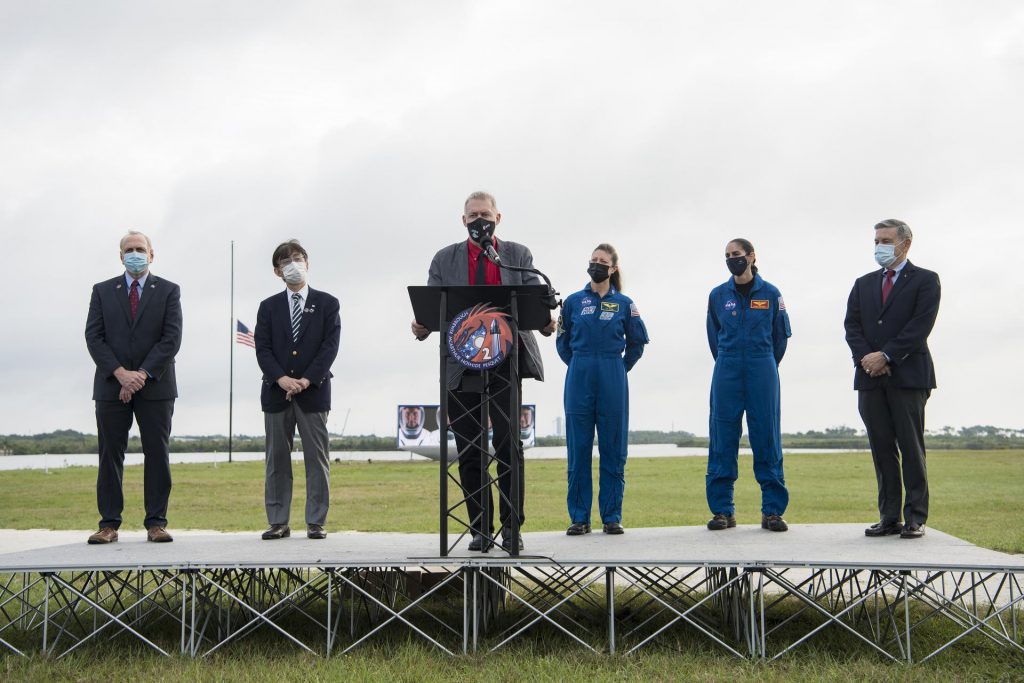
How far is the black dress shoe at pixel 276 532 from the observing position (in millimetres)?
5375

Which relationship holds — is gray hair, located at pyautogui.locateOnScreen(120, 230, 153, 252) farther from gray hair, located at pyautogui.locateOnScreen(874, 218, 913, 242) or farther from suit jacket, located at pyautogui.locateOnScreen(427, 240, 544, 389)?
gray hair, located at pyautogui.locateOnScreen(874, 218, 913, 242)

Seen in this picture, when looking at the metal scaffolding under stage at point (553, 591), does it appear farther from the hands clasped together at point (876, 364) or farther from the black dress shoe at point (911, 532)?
the hands clasped together at point (876, 364)

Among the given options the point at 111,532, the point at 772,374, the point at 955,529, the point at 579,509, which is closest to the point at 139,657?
the point at 111,532

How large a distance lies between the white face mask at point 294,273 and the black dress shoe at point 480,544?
7.04 ft

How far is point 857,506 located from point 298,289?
1109cm

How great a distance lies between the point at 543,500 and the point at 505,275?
10930 mm

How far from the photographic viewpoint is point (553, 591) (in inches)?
195

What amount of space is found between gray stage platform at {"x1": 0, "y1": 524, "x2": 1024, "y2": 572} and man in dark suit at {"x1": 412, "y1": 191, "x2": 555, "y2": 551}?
0.29m

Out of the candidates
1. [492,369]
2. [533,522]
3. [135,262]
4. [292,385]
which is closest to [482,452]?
[492,369]

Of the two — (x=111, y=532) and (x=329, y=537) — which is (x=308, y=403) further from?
(x=111, y=532)

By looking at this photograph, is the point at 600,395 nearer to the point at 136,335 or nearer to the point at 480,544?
the point at 480,544

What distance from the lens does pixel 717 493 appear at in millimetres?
5719

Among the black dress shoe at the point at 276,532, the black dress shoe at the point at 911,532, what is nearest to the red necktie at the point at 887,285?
the black dress shoe at the point at 911,532

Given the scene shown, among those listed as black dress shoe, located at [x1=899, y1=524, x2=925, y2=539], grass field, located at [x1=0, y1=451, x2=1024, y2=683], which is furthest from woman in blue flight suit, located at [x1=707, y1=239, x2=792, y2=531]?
grass field, located at [x1=0, y1=451, x2=1024, y2=683]
